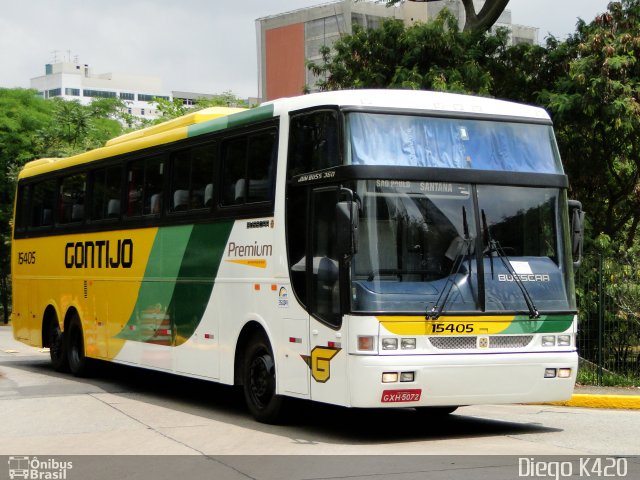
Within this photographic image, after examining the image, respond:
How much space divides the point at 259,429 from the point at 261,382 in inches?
27.1

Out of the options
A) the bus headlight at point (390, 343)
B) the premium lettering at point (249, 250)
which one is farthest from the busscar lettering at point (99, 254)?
the bus headlight at point (390, 343)

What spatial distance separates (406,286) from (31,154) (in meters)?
41.6

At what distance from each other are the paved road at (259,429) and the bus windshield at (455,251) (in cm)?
140

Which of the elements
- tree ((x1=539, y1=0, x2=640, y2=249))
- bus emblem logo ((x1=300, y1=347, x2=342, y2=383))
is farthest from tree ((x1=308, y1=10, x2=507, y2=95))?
bus emblem logo ((x1=300, y1=347, x2=342, y2=383))

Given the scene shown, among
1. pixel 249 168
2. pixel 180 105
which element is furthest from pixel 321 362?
pixel 180 105

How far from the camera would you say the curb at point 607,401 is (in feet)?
49.4

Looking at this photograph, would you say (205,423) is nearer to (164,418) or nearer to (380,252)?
(164,418)

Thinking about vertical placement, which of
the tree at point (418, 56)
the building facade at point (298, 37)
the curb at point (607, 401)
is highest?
the building facade at point (298, 37)

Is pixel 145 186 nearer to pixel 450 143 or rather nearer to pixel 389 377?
pixel 450 143

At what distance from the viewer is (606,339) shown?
17.1 meters

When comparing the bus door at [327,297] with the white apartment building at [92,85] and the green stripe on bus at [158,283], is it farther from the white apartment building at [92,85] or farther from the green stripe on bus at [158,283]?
the white apartment building at [92,85]

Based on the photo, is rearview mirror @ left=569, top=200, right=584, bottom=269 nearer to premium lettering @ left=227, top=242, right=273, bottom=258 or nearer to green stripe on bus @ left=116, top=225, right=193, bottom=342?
premium lettering @ left=227, top=242, right=273, bottom=258

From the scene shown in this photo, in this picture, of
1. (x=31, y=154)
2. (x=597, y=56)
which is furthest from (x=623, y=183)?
(x=31, y=154)

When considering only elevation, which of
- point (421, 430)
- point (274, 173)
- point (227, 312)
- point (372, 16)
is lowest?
point (421, 430)
